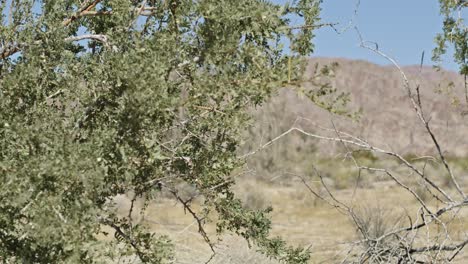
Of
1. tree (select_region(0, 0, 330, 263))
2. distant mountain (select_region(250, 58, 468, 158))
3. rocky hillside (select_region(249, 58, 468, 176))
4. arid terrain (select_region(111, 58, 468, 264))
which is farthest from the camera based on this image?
distant mountain (select_region(250, 58, 468, 158))

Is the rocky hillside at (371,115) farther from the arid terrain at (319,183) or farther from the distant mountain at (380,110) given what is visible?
the arid terrain at (319,183)

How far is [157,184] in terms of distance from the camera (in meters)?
5.59

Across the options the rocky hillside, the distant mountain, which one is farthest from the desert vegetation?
the distant mountain

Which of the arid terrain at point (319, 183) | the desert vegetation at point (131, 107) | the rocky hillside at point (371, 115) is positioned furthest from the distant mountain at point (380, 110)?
the desert vegetation at point (131, 107)

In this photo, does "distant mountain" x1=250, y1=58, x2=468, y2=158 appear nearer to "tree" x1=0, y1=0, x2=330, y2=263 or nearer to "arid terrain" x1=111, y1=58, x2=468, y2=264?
"arid terrain" x1=111, y1=58, x2=468, y2=264

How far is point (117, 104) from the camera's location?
461cm

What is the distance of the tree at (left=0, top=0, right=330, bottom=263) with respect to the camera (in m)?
4.20

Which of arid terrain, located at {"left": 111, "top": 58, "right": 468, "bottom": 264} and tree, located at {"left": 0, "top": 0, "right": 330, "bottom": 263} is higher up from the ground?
Result: arid terrain, located at {"left": 111, "top": 58, "right": 468, "bottom": 264}

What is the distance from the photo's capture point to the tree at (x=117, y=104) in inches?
165

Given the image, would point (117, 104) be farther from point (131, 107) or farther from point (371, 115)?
point (371, 115)

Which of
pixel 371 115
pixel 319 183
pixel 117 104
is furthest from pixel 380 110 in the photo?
pixel 117 104

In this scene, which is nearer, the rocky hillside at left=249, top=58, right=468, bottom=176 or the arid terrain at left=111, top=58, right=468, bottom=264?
the arid terrain at left=111, top=58, right=468, bottom=264

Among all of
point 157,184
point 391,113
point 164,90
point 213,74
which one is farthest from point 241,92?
point 391,113

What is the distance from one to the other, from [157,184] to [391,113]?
70.8 metres
